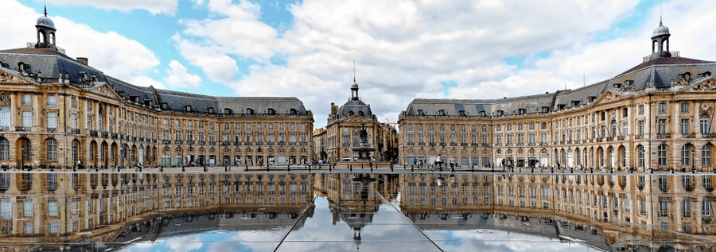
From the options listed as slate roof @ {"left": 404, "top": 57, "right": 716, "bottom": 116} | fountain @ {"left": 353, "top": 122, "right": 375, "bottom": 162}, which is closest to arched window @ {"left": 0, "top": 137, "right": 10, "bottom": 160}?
fountain @ {"left": 353, "top": 122, "right": 375, "bottom": 162}

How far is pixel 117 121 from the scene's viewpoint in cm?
6519

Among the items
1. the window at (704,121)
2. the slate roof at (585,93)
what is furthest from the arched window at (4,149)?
the window at (704,121)

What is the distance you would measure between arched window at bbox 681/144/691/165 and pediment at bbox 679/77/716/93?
22.9 feet

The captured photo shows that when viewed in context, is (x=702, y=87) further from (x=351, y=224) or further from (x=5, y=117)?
(x=5, y=117)

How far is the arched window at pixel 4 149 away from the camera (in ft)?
176

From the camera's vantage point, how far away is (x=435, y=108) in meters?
96.2

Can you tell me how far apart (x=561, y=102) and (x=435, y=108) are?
84.7ft

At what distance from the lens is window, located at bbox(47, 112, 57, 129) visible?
5462 centimetres

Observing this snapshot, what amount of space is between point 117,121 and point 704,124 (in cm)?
8141

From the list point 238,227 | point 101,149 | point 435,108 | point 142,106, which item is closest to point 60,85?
point 101,149

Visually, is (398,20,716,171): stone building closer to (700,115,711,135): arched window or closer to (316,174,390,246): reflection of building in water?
(700,115,711,135): arched window

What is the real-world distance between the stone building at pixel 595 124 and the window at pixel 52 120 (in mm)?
60352

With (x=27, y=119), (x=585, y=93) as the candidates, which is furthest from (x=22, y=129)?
(x=585, y=93)

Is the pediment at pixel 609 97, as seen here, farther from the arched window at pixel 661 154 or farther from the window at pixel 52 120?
the window at pixel 52 120
